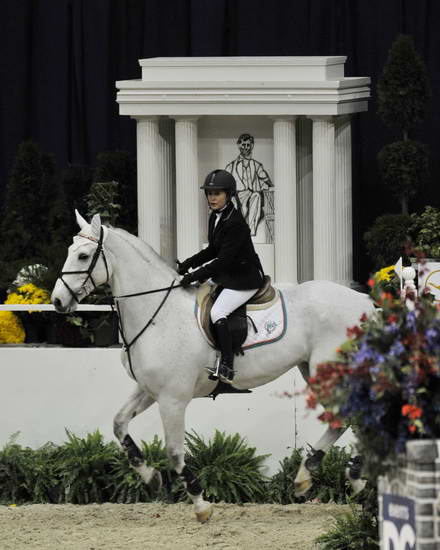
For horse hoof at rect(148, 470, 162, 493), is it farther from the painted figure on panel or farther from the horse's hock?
the horse's hock

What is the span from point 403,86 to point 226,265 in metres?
2.23

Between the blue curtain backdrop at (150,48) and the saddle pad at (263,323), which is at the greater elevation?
A: the blue curtain backdrop at (150,48)

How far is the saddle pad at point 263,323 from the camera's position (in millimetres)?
6883

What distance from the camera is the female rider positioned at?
6.72 m

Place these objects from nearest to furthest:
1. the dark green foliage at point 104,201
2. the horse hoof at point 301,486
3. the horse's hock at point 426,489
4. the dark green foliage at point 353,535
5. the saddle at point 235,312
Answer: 1. the horse's hock at point 426,489
2. the dark green foliage at point 353,535
3. the saddle at point 235,312
4. the horse hoof at point 301,486
5. the dark green foliage at point 104,201

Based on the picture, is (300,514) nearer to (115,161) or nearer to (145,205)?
(145,205)

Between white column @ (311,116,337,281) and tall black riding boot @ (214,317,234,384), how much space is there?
5.20 feet

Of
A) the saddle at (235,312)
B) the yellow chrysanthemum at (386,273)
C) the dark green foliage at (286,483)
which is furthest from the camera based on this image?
the yellow chrysanthemum at (386,273)

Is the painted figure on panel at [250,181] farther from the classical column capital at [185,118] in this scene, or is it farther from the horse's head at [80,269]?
the horse's head at [80,269]

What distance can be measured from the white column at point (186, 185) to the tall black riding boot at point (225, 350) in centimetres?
160

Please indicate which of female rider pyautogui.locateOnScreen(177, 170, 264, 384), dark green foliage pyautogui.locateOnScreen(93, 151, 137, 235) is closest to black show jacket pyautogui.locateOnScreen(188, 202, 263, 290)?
female rider pyautogui.locateOnScreen(177, 170, 264, 384)

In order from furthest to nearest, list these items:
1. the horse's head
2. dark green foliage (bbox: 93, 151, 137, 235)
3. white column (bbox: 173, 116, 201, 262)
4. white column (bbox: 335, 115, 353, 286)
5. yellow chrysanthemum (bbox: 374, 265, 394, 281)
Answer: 1. dark green foliage (bbox: 93, 151, 137, 235)
2. white column (bbox: 335, 115, 353, 286)
3. white column (bbox: 173, 116, 201, 262)
4. yellow chrysanthemum (bbox: 374, 265, 394, 281)
5. the horse's head

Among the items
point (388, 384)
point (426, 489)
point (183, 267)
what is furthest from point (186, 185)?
point (426, 489)

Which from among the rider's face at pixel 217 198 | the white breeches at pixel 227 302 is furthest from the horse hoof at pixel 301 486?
the rider's face at pixel 217 198
